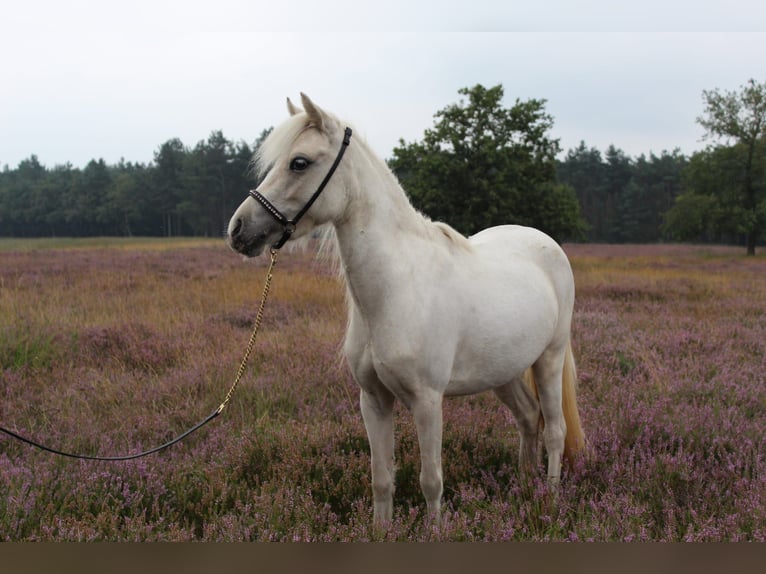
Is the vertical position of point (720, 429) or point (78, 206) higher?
point (78, 206)

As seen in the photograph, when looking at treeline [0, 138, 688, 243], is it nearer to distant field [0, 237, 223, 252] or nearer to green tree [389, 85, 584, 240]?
distant field [0, 237, 223, 252]

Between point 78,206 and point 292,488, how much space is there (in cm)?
6531

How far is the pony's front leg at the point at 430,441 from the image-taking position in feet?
7.95

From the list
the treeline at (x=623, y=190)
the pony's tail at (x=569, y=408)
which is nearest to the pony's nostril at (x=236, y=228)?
the pony's tail at (x=569, y=408)

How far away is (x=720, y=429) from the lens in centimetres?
357

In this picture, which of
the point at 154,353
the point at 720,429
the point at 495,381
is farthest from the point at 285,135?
the point at 154,353

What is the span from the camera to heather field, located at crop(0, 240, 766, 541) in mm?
2537

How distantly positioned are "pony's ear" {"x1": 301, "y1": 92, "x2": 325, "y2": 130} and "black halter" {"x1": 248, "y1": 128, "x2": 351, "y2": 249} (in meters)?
0.14

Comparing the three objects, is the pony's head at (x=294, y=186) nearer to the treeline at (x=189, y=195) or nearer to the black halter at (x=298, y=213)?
the black halter at (x=298, y=213)

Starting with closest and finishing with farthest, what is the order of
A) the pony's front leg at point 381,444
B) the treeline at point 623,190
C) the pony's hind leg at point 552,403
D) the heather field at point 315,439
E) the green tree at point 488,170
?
1. the heather field at point 315,439
2. the pony's front leg at point 381,444
3. the pony's hind leg at point 552,403
4. the green tree at point 488,170
5. the treeline at point 623,190

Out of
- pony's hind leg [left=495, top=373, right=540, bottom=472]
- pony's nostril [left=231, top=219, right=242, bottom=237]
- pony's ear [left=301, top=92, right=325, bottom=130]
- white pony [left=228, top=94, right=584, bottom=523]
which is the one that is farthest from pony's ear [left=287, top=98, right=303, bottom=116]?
pony's hind leg [left=495, top=373, right=540, bottom=472]

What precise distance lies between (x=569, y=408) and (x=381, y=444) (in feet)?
4.80

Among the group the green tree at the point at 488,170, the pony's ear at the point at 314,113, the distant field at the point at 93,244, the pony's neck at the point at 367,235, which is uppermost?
the green tree at the point at 488,170

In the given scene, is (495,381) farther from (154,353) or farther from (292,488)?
(154,353)
